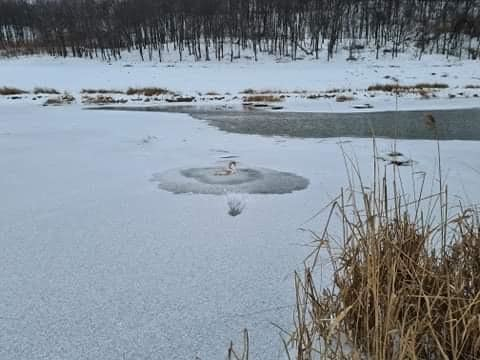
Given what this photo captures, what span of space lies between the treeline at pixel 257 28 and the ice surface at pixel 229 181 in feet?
108

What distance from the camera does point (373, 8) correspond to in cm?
4084

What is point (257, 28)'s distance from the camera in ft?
135

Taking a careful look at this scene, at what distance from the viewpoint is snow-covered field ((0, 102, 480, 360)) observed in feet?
4.05

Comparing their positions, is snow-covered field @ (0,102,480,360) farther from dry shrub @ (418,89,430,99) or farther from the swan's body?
dry shrub @ (418,89,430,99)

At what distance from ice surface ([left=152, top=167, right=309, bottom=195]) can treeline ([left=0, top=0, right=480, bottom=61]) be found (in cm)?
3307

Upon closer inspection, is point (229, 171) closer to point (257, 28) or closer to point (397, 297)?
point (397, 297)

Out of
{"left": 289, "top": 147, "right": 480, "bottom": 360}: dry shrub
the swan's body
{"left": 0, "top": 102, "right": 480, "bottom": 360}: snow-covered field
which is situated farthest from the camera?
the swan's body

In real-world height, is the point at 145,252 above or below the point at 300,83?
below

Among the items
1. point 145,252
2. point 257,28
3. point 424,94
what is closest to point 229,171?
point 145,252

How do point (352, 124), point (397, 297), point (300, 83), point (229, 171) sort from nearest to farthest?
point (397, 297), point (229, 171), point (352, 124), point (300, 83)

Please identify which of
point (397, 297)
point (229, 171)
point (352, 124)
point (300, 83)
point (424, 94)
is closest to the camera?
point (397, 297)

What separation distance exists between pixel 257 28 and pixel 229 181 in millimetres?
42002

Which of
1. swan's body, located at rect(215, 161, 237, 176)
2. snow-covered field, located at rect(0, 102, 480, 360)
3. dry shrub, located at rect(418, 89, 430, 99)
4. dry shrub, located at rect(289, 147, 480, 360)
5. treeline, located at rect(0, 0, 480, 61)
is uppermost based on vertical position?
treeline, located at rect(0, 0, 480, 61)

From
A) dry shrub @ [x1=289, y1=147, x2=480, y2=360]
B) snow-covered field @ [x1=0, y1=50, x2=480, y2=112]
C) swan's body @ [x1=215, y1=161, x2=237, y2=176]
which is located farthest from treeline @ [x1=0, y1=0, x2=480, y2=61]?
dry shrub @ [x1=289, y1=147, x2=480, y2=360]
